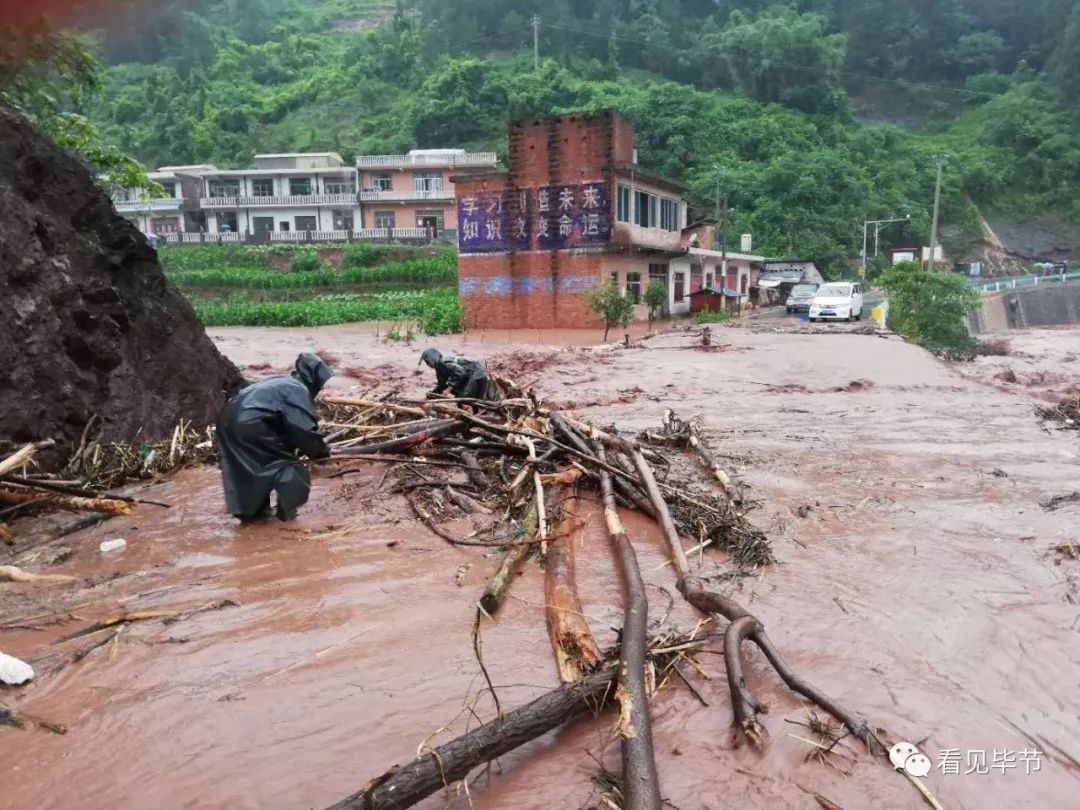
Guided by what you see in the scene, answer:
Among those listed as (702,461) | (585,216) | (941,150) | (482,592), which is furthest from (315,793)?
(941,150)

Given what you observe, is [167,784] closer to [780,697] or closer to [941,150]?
[780,697]

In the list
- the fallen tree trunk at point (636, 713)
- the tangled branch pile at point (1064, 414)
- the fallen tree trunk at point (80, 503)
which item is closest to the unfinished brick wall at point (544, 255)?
the tangled branch pile at point (1064, 414)

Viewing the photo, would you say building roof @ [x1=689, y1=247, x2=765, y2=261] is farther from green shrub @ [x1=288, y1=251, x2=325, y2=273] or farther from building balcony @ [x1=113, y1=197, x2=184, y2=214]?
building balcony @ [x1=113, y1=197, x2=184, y2=214]

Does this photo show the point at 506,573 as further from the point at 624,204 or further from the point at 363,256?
the point at 363,256

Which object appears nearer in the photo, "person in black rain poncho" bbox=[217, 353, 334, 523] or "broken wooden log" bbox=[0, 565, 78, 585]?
"broken wooden log" bbox=[0, 565, 78, 585]

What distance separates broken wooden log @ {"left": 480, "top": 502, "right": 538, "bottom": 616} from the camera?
4.27 m

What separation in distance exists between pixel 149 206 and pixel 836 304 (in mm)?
46202

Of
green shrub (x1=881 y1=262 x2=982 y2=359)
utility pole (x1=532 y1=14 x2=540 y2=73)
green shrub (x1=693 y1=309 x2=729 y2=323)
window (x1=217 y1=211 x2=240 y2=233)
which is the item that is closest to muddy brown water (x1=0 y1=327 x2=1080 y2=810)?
green shrub (x1=881 y1=262 x2=982 y2=359)

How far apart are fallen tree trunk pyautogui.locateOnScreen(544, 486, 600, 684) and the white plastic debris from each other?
91.3 inches

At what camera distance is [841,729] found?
3.25 m

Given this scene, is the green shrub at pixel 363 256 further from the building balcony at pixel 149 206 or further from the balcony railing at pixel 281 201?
the building balcony at pixel 149 206

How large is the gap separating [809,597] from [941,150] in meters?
68.7

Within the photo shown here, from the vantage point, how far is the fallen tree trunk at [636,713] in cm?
269

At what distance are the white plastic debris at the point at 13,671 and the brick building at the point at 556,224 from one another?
2650 cm
